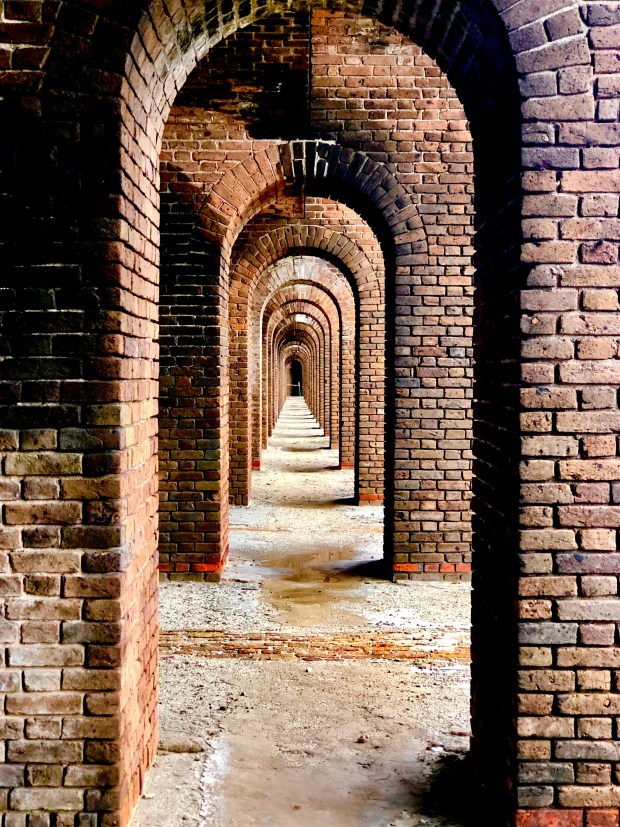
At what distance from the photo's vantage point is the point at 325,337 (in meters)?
21.6

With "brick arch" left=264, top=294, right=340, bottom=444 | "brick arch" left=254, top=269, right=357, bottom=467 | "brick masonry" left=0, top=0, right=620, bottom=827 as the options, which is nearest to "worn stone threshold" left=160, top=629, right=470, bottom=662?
"brick masonry" left=0, top=0, right=620, bottom=827

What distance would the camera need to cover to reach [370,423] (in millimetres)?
10719

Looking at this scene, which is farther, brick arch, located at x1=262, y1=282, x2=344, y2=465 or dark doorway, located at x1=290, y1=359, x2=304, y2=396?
dark doorway, located at x1=290, y1=359, x2=304, y2=396

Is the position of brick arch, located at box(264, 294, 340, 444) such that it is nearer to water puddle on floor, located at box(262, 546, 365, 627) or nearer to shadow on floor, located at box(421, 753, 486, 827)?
water puddle on floor, located at box(262, 546, 365, 627)

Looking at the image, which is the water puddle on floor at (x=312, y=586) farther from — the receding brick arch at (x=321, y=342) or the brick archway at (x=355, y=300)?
the receding brick arch at (x=321, y=342)

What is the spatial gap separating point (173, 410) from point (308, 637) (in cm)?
264

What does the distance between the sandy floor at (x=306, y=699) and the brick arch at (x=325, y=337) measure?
9.87 m

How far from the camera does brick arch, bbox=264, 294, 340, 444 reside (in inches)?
678

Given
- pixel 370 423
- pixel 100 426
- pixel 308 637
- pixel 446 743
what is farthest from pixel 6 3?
pixel 370 423

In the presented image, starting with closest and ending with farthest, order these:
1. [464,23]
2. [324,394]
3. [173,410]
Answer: [464,23], [173,410], [324,394]

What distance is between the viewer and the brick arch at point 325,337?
17.2 metres

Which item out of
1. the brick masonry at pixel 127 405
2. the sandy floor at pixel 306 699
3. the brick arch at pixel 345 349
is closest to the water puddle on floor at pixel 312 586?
the sandy floor at pixel 306 699

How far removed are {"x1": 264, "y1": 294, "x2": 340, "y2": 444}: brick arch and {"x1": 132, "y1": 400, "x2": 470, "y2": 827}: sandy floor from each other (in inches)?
388

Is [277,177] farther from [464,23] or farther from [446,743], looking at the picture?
[446,743]
